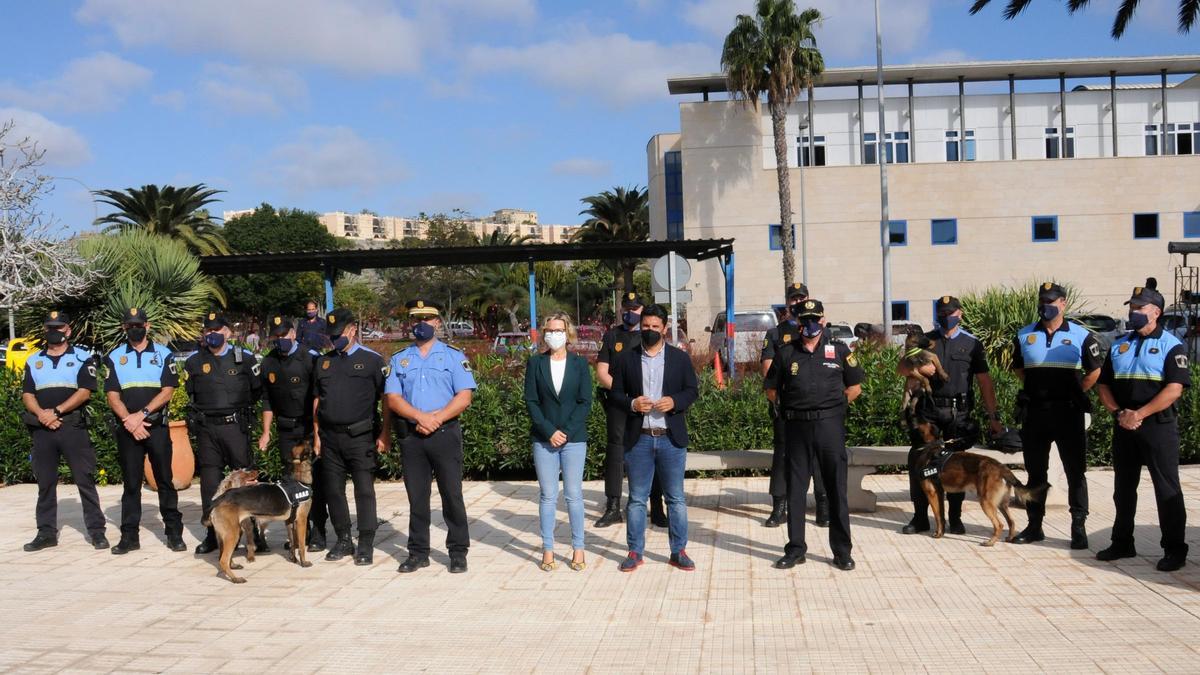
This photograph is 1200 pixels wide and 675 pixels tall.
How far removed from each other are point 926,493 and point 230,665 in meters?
5.22

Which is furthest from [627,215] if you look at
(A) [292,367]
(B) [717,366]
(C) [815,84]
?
(A) [292,367]

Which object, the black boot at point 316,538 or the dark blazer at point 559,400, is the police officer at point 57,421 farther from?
the dark blazer at point 559,400

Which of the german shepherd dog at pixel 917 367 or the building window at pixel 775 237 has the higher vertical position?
the building window at pixel 775 237

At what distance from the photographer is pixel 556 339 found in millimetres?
7199

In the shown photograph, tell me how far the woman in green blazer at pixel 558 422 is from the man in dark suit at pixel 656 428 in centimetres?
33

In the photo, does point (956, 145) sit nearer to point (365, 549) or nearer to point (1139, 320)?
point (1139, 320)

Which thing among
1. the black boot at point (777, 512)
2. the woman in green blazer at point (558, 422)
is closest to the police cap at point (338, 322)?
the woman in green blazer at point (558, 422)

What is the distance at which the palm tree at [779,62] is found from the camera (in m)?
36.8

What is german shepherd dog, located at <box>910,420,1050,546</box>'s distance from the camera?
7379mm

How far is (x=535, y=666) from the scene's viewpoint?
525 cm

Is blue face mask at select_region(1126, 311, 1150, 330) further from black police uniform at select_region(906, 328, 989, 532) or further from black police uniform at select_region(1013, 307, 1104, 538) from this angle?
black police uniform at select_region(906, 328, 989, 532)

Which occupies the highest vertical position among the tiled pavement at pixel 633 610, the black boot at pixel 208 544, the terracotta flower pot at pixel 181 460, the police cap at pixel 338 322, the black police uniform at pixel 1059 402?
the police cap at pixel 338 322

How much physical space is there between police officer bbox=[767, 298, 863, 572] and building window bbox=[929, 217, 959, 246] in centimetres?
3502

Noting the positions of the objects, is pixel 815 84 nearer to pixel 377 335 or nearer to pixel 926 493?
pixel 377 335
